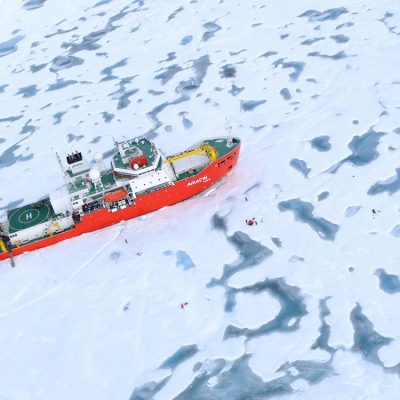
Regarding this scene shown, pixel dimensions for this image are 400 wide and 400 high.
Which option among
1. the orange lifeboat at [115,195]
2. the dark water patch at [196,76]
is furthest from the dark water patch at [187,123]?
the orange lifeboat at [115,195]

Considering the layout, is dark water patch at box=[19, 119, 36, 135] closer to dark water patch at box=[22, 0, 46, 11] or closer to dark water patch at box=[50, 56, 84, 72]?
dark water patch at box=[50, 56, 84, 72]

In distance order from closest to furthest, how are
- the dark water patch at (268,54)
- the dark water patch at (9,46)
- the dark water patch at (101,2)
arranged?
the dark water patch at (268,54), the dark water patch at (9,46), the dark water patch at (101,2)

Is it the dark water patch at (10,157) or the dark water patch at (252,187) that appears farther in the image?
the dark water patch at (10,157)

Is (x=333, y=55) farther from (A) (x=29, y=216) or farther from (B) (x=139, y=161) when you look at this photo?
(A) (x=29, y=216)

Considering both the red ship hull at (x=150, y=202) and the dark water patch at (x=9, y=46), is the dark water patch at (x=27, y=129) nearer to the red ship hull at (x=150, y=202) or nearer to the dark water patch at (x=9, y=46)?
the red ship hull at (x=150, y=202)

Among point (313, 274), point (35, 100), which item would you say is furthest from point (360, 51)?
point (35, 100)
